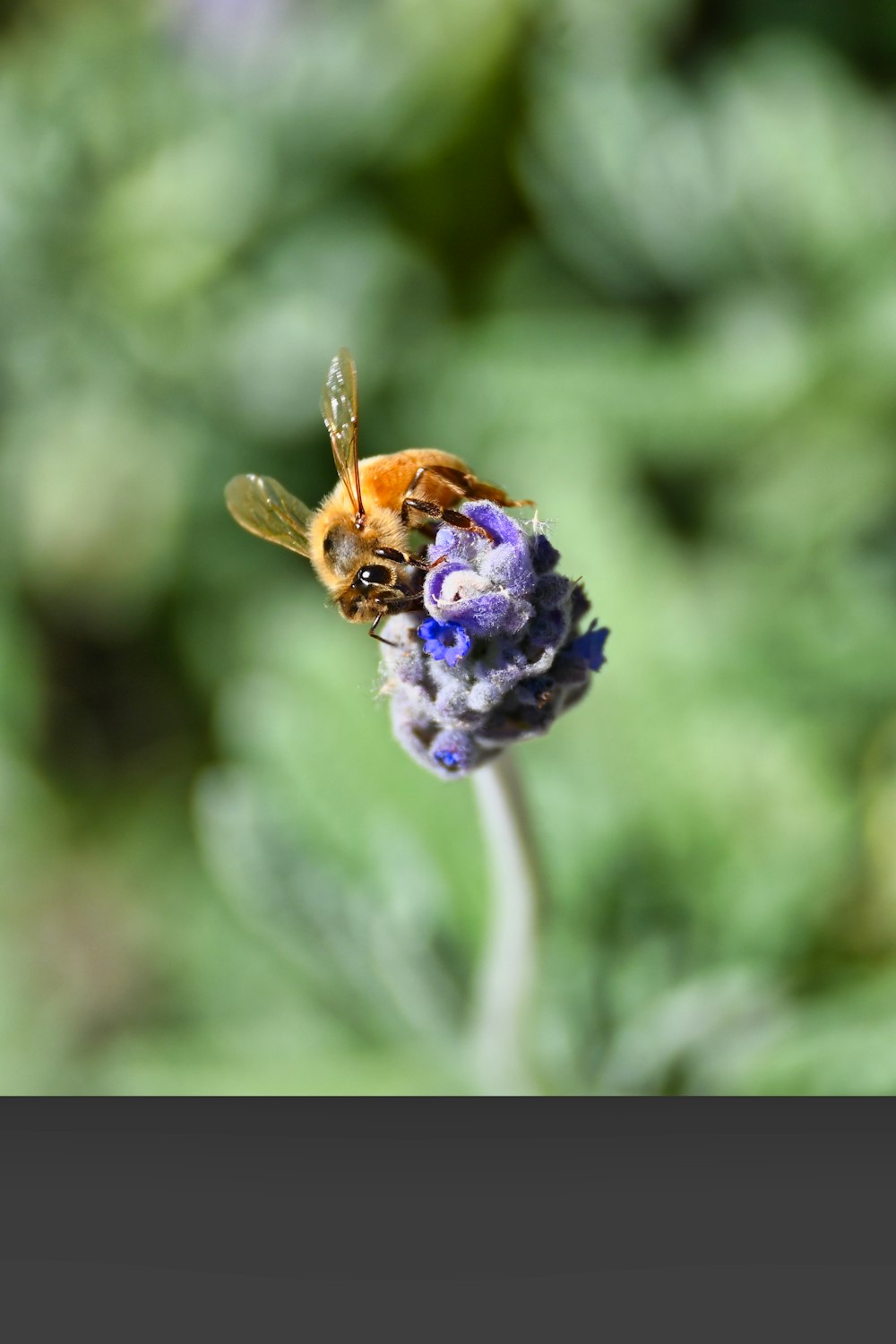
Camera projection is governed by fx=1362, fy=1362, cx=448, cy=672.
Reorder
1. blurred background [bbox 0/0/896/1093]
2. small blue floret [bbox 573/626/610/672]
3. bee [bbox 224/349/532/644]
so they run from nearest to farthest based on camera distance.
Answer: bee [bbox 224/349/532/644]
small blue floret [bbox 573/626/610/672]
blurred background [bbox 0/0/896/1093]

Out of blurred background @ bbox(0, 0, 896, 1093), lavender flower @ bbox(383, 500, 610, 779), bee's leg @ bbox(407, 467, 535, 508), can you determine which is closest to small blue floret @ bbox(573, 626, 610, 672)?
lavender flower @ bbox(383, 500, 610, 779)

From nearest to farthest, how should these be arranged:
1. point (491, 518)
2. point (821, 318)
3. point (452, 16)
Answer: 1. point (491, 518)
2. point (821, 318)
3. point (452, 16)

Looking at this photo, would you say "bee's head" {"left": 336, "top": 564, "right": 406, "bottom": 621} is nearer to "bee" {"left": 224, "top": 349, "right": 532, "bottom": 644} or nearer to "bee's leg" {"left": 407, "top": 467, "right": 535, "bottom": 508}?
"bee" {"left": 224, "top": 349, "right": 532, "bottom": 644}

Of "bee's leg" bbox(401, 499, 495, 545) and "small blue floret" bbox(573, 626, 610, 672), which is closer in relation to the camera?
"bee's leg" bbox(401, 499, 495, 545)

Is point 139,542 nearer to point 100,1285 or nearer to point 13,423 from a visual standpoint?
point 13,423

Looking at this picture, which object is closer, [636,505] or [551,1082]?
[551,1082]

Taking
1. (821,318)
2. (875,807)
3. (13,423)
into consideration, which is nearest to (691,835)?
(875,807)

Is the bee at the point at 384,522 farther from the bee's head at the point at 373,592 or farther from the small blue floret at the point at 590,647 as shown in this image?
the small blue floret at the point at 590,647
